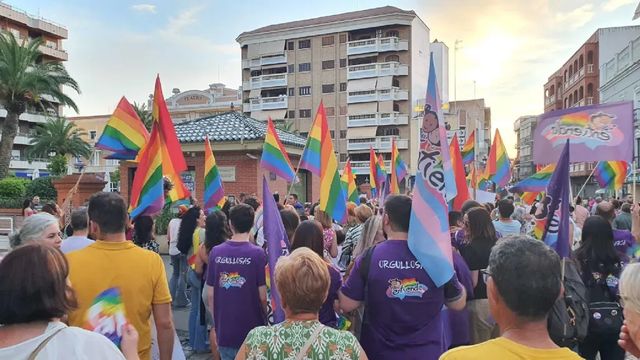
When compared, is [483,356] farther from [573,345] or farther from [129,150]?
[129,150]

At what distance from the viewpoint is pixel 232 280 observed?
4.42 m

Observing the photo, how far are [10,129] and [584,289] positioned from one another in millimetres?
30074

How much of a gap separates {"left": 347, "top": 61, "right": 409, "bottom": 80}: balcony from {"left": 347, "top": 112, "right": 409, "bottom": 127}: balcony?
4509 mm

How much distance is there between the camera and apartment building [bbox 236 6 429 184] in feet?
193

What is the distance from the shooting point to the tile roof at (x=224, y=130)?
15391 millimetres

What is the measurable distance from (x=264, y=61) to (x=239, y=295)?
64319 mm

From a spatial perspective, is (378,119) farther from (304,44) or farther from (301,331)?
(301,331)

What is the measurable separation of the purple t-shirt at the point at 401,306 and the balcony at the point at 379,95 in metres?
56.6

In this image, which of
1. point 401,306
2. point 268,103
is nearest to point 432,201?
point 401,306

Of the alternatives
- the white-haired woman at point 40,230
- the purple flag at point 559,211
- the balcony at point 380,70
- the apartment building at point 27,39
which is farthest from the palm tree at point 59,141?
the purple flag at point 559,211

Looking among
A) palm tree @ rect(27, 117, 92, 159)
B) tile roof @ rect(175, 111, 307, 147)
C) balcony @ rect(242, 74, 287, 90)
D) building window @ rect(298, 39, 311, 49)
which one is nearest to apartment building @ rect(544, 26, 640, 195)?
building window @ rect(298, 39, 311, 49)

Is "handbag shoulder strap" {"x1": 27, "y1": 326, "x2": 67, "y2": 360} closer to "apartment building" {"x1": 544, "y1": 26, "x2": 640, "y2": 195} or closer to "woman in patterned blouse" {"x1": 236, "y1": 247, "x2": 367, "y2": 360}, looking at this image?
"woman in patterned blouse" {"x1": 236, "y1": 247, "x2": 367, "y2": 360}

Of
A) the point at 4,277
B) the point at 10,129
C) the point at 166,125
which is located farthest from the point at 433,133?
the point at 10,129

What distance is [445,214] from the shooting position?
12.0 ft
